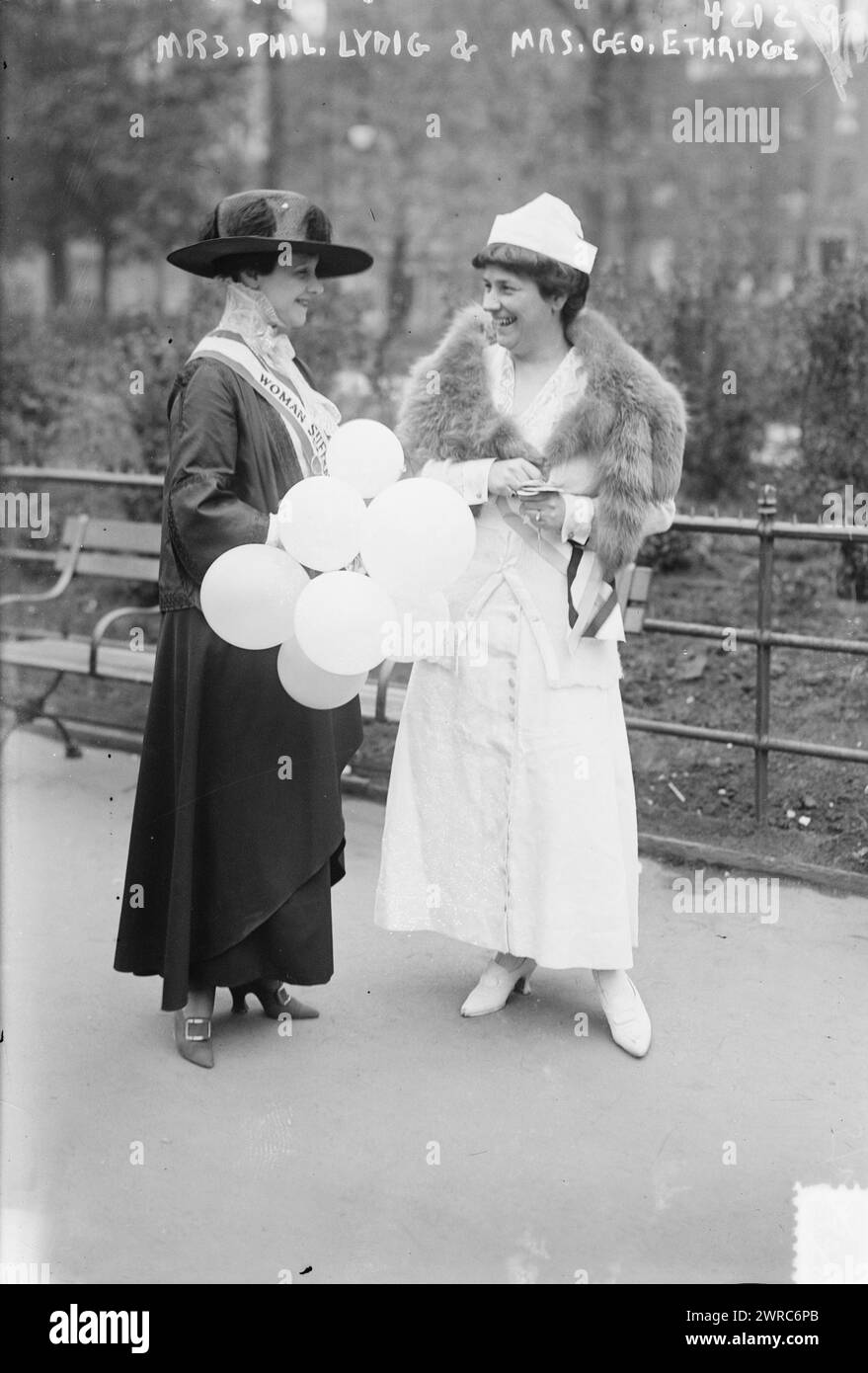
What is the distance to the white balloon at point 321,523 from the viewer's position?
3467 millimetres

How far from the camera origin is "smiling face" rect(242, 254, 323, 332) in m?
3.90

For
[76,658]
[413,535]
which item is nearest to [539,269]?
[413,535]

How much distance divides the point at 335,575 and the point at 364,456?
391mm

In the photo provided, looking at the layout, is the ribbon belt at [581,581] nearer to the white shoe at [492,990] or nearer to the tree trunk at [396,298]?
the white shoe at [492,990]

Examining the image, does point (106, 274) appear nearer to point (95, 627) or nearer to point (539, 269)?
point (95, 627)

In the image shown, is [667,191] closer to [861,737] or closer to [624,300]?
[624,300]

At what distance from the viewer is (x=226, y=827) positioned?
3.93m

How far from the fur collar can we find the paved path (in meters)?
1.36

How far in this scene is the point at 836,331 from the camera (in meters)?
7.48

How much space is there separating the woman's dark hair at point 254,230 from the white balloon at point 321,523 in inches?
29.0

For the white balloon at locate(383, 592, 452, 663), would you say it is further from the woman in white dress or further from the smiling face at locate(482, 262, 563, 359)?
the smiling face at locate(482, 262, 563, 359)

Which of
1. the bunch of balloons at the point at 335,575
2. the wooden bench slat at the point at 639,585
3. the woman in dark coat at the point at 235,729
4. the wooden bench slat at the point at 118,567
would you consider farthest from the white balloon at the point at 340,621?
the wooden bench slat at the point at 118,567

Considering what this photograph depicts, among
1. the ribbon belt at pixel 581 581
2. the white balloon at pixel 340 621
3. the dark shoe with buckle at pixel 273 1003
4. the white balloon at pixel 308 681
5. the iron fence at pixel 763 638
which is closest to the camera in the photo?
the white balloon at pixel 340 621

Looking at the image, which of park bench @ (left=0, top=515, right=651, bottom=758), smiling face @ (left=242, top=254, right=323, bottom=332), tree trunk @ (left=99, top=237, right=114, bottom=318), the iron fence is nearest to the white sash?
smiling face @ (left=242, top=254, right=323, bottom=332)
